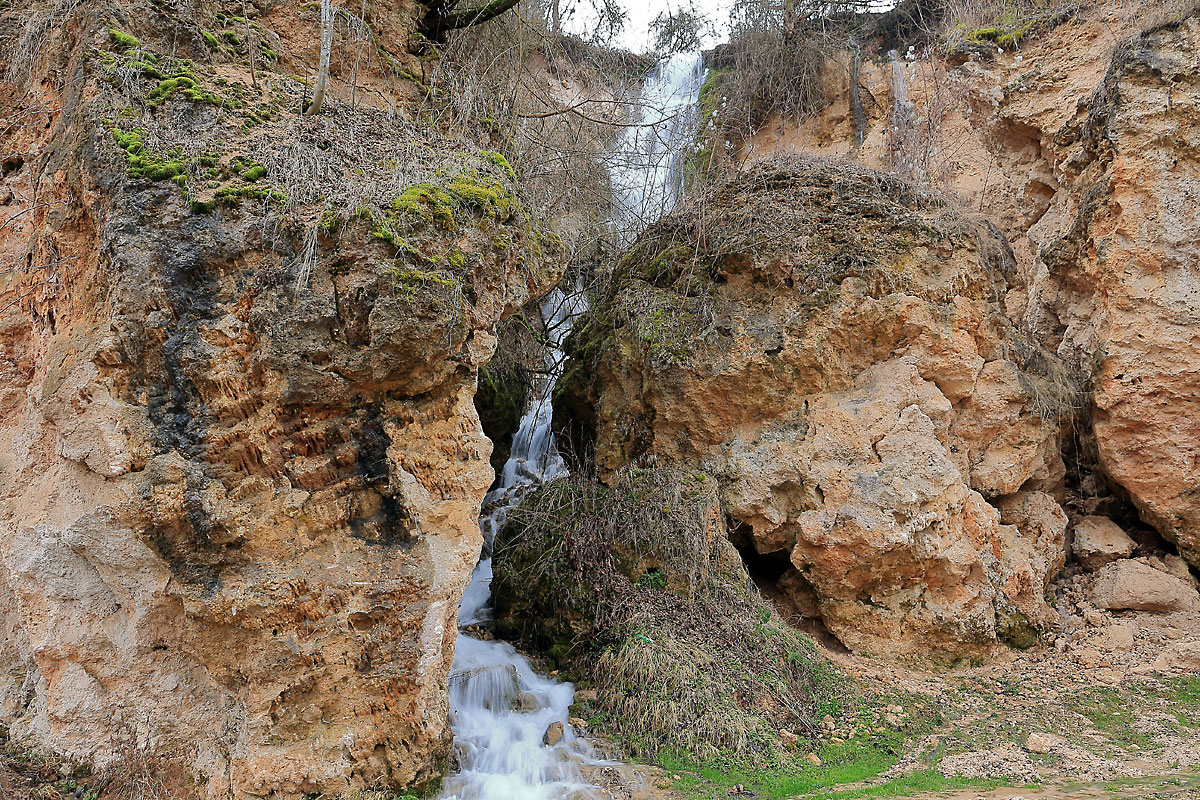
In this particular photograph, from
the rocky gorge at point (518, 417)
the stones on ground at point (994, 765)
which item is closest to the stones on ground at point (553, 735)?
the rocky gorge at point (518, 417)

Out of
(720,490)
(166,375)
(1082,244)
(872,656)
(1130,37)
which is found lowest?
(872,656)

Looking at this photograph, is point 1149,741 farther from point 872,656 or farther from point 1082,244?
point 1082,244

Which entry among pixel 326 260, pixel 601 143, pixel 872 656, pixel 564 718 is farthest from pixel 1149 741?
pixel 601 143

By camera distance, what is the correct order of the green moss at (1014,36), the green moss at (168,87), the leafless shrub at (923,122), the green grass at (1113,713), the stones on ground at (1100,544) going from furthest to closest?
the leafless shrub at (923,122), the green moss at (1014,36), the stones on ground at (1100,544), the green grass at (1113,713), the green moss at (168,87)

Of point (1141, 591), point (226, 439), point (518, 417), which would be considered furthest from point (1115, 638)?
point (226, 439)

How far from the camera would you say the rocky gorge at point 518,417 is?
3777 millimetres

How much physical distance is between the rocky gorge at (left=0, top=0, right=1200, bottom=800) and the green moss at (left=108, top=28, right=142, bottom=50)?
2 centimetres

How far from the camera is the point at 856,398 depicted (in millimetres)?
6434

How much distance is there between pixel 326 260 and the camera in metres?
3.93

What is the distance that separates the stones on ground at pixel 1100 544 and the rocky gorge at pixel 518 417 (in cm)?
5

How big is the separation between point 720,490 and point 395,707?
11.0 ft

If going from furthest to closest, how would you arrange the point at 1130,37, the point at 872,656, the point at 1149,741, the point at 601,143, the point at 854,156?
1. the point at 854,156
2. the point at 601,143
3. the point at 1130,37
4. the point at 872,656
5. the point at 1149,741

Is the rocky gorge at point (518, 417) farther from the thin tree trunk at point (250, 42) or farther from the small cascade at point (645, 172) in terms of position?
the small cascade at point (645, 172)

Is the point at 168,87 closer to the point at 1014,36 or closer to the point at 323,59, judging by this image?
the point at 323,59
